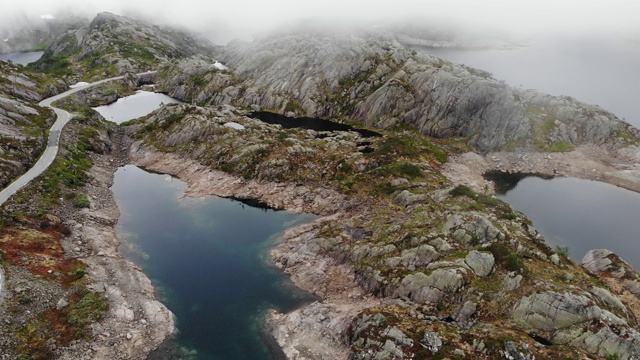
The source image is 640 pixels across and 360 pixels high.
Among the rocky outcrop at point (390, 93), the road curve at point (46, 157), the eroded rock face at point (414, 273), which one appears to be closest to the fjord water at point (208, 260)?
the eroded rock face at point (414, 273)

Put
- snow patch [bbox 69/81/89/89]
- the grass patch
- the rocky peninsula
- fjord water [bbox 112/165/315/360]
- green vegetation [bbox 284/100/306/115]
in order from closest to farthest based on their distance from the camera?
the rocky peninsula, fjord water [bbox 112/165/315/360], the grass patch, green vegetation [bbox 284/100/306/115], snow patch [bbox 69/81/89/89]

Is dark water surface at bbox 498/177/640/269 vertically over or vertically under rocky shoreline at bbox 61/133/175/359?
over

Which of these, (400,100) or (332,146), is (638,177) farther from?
(332,146)

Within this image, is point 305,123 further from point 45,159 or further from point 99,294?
point 99,294

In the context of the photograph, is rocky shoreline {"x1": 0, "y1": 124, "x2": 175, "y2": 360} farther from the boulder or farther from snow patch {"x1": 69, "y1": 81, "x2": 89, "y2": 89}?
snow patch {"x1": 69, "y1": 81, "x2": 89, "y2": 89}

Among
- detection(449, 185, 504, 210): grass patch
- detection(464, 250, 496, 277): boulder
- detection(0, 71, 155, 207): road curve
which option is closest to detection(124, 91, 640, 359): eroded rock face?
detection(464, 250, 496, 277): boulder

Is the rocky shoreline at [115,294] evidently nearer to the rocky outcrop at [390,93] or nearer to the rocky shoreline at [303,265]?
the rocky shoreline at [303,265]

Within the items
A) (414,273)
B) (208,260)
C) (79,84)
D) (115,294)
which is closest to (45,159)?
(115,294)
